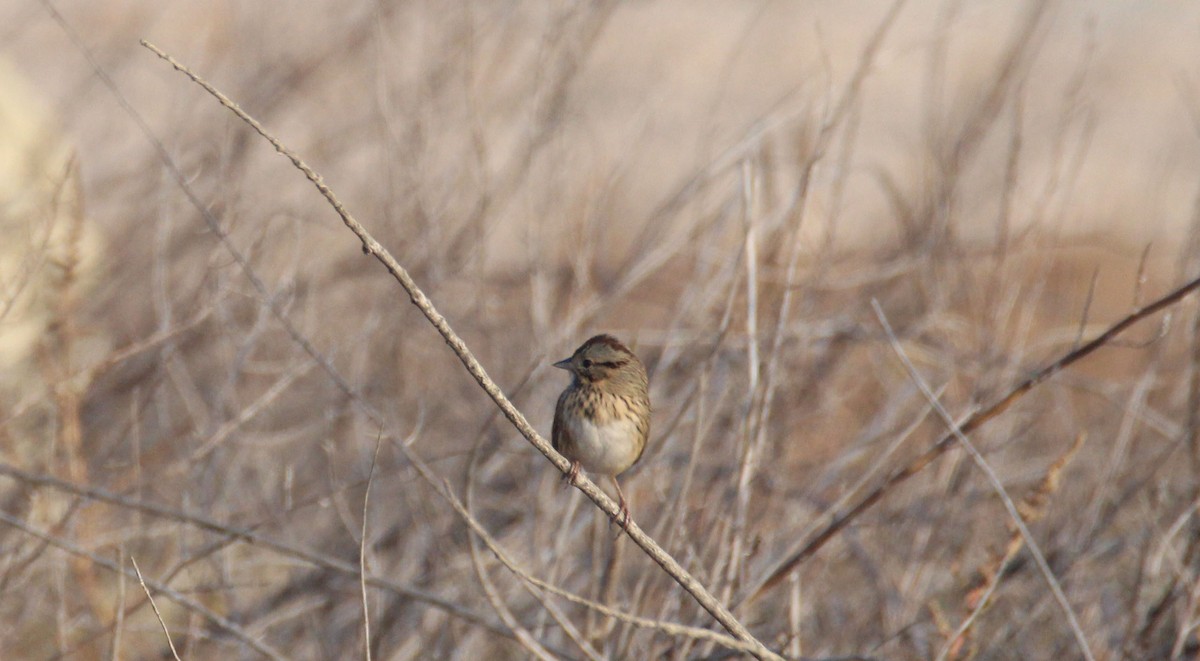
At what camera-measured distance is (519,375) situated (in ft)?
14.7

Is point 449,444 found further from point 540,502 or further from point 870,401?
point 870,401

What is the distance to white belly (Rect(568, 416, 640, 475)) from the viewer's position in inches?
117

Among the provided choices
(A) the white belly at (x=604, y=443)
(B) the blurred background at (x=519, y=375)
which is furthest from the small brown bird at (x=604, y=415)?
(B) the blurred background at (x=519, y=375)

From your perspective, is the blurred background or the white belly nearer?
the white belly

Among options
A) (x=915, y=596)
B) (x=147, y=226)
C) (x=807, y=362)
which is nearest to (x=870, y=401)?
(x=807, y=362)

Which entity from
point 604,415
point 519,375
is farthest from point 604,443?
point 519,375

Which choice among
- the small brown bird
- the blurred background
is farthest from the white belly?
the blurred background

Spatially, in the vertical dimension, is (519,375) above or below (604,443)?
above

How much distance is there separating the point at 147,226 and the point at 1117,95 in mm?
11643

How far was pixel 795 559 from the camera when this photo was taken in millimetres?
2699

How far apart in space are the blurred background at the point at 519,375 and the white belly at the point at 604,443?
0.62 feet

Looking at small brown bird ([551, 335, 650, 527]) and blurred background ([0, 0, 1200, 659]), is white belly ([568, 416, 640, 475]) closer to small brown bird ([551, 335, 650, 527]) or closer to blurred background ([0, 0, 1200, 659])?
small brown bird ([551, 335, 650, 527])

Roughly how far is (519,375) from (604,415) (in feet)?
5.01

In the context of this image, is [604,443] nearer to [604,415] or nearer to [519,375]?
[604,415]
